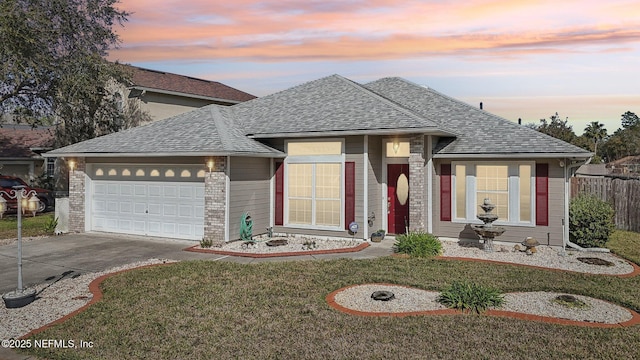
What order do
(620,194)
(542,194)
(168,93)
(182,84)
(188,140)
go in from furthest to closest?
1. (182,84)
2. (168,93)
3. (620,194)
4. (188,140)
5. (542,194)

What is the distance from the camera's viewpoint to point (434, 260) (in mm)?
11414

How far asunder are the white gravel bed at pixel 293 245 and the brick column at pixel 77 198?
6771 millimetres

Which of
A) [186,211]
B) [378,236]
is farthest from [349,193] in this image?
[186,211]

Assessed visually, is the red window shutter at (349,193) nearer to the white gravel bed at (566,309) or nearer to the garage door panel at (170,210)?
the garage door panel at (170,210)

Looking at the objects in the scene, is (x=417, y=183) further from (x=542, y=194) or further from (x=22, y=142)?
A: (x=22, y=142)

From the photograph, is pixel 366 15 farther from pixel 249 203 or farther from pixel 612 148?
pixel 612 148

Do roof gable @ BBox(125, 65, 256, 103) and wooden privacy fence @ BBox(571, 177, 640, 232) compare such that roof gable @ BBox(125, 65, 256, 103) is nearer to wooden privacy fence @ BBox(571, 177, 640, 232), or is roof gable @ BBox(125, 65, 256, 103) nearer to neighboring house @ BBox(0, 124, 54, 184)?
neighboring house @ BBox(0, 124, 54, 184)

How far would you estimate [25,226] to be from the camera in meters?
Result: 18.4

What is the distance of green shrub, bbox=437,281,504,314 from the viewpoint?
7509 millimetres

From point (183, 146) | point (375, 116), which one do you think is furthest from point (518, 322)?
point (183, 146)

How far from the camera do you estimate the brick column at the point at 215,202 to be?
44.5 feet

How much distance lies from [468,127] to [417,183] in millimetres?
3467

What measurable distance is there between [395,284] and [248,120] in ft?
33.3

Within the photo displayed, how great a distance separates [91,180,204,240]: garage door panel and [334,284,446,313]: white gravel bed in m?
7.45
